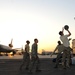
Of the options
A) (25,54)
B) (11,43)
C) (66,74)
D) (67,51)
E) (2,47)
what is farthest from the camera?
(11,43)

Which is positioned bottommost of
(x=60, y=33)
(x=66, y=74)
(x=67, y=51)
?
(x=66, y=74)

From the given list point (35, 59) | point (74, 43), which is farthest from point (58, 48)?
point (74, 43)

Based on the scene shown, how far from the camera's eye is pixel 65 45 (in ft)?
47.8

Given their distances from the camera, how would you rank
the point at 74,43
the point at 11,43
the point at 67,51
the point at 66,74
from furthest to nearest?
the point at 11,43, the point at 74,43, the point at 67,51, the point at 66,74

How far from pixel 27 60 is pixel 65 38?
14.0 feet

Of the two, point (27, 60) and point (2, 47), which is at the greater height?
point (2, 47)

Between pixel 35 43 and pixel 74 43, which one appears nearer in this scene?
pixel 35 43

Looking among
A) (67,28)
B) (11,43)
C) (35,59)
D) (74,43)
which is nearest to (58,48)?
(35,59)

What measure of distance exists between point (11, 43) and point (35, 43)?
152 meters

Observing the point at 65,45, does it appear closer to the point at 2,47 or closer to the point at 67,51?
the point at 67,51

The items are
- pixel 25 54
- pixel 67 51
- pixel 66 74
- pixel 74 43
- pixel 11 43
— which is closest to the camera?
pixel 66 74

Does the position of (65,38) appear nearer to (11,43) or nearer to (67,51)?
(67,51)

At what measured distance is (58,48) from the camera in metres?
18.9

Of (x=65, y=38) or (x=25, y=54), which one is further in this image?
(x=25, y=54)
